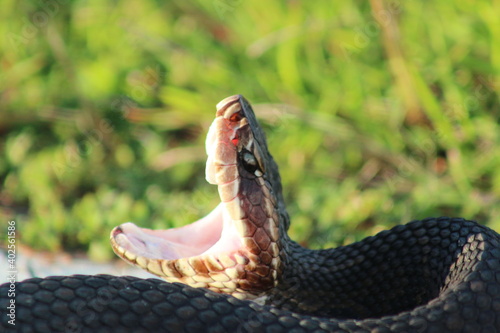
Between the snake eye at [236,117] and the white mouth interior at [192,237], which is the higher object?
the snake eye at [236,117]

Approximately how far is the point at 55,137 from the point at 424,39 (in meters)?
2.64

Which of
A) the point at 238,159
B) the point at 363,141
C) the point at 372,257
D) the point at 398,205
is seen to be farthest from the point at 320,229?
the point at 238,159

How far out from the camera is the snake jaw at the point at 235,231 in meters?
2.45

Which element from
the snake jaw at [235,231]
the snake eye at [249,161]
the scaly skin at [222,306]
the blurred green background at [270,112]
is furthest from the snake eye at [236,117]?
the blurred green background at [270,112]

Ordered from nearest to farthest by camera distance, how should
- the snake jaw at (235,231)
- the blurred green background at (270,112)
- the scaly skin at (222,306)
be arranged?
the scaly skin at (222,306), the snake jaw at (235,231), the blurred green background at (270,112)

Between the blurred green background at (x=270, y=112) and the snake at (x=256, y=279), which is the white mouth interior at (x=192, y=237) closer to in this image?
the snake at (x=256, y=279)

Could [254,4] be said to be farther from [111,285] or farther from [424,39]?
[111,285]

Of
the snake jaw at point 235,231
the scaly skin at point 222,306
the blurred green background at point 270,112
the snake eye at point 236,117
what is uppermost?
the blurred green background at point 270,112

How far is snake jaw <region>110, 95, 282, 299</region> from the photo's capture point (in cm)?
245

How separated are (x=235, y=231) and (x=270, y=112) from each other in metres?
2.46

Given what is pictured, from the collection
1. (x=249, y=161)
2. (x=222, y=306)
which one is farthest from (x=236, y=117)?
(x=222, y=306)

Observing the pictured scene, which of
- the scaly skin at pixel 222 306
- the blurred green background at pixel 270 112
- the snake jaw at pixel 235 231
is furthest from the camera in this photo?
the blurred green background at pixel 270 112

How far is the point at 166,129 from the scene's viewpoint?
5.34 meters

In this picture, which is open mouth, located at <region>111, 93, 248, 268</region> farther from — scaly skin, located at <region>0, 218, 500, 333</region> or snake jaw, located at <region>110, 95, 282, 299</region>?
scaly skin, located at <region>0, 218, 500, 333</region>
